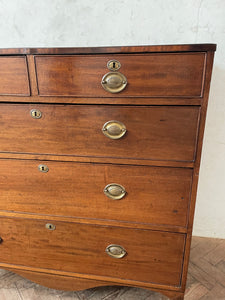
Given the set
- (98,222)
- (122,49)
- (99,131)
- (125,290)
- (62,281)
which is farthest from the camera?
(125,290)

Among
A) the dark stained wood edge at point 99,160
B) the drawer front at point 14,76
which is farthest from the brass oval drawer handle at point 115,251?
the drawer front at point 14,76

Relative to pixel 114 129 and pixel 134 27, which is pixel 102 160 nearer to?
pixel 114 129

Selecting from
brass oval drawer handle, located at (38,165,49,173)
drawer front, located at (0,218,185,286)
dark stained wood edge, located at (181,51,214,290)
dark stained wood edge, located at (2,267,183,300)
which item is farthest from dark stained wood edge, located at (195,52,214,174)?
dark stained wood edge, located at (2,267,183,300)

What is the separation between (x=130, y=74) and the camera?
726mm

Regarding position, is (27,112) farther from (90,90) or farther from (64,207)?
(64,207)

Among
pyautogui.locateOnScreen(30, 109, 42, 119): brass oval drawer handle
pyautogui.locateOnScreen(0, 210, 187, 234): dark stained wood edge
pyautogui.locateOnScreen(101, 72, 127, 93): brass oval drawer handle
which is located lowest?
pyautogui.locateOnScreen(0, 210, 187, 234): dark stained wood edge

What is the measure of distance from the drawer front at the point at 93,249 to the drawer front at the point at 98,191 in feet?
0.24

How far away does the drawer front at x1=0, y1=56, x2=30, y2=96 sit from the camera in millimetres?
771

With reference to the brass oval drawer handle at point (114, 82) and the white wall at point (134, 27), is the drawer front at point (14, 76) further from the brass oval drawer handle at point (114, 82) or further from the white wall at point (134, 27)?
the white wall at point (134, 27)

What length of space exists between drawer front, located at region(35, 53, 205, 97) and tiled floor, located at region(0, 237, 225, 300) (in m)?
1.00

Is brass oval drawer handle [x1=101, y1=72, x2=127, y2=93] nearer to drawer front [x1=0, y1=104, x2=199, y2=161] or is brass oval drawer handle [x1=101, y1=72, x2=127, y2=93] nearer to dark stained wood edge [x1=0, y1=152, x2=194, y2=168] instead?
drawer front [x1=0, y1=104, x2=199, y2=161]

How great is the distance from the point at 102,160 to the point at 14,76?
0.44 m

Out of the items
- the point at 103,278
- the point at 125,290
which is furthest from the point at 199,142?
the point at 125,290

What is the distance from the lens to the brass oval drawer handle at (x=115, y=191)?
86cm
